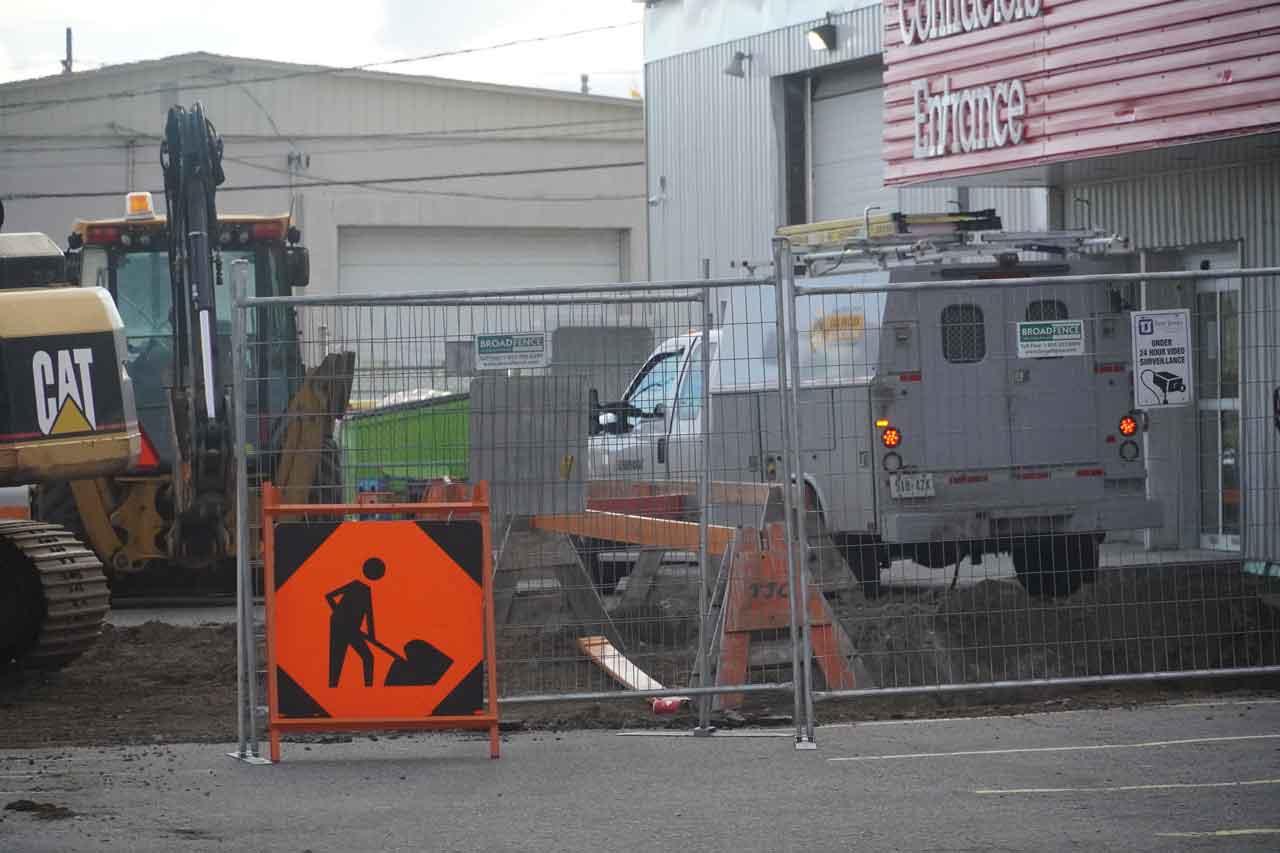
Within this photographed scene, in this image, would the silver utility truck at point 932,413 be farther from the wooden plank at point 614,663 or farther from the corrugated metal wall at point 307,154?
the corrugated metal wall at point 307,154

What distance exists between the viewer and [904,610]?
1057cm

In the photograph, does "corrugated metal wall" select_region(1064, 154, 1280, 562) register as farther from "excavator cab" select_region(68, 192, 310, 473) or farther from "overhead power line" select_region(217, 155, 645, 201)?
"overhead power line" select_region(217, 155, 645, 201)

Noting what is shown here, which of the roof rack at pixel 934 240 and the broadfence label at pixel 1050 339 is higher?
the roof rack at pixel 934 240

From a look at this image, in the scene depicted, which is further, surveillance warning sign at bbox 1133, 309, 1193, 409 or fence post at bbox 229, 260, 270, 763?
surveillance warning sign at bbox 1133, 309, 1193, 409

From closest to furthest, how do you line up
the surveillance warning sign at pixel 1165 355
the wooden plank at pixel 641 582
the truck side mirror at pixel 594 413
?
the truck side mirror at pixel 594 413, the surveillance warning sign at pixel 1165 355, the wooden plank at pixel 641 582

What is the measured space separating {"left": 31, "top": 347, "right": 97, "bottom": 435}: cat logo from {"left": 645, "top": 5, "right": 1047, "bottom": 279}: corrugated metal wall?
12469 mm

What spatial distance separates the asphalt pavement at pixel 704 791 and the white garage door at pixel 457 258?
31679mm

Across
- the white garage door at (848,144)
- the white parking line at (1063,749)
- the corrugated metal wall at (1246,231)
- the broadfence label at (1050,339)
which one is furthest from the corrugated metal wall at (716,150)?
the white parking line at (1063,749)

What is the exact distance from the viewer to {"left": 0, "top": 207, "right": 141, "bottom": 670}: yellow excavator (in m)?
10.3

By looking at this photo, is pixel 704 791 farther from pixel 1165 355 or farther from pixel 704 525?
pixel 1165 355

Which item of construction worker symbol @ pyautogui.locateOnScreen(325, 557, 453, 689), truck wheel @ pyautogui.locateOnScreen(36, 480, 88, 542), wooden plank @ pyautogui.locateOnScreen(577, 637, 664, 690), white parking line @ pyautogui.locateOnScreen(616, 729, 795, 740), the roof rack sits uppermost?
the roof rack

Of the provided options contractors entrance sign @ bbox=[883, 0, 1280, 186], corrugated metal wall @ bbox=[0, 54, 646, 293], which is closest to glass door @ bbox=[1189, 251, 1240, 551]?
contractors entrance sign @ bbox=[883, 0, 1280, 186]

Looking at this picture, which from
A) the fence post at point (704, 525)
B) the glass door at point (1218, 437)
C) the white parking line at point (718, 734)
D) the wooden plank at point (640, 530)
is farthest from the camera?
the glass door at point (1218, 437)

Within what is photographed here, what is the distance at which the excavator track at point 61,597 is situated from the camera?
1162 centimetres
